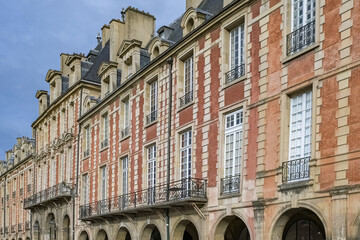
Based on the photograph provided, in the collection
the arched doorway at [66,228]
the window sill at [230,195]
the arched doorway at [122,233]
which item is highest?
the window sill at [230,195]

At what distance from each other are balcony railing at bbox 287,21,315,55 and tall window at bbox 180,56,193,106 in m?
5.43

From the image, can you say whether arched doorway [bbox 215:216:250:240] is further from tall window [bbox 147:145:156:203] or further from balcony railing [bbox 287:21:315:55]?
balcony railing [bbox 287:21:315:55]

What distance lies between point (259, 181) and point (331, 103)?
10.2ft

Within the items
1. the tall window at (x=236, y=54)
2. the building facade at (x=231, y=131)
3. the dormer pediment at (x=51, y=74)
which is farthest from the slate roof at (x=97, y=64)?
the tall window at (x=236, y=54)

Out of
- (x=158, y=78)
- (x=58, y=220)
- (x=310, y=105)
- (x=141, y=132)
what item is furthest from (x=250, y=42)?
(x=58, y=220)

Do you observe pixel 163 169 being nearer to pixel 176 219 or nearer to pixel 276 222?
pixel 176 219

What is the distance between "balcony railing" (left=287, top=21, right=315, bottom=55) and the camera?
42.1ft

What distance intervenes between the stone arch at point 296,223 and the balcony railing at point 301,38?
3918 mm

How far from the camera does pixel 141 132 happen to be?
70.9ft

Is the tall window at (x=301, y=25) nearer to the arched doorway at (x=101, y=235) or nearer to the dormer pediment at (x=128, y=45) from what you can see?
the dormer pediment at (x=128, y=45)

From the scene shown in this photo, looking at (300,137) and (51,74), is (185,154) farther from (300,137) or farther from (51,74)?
(51,74)

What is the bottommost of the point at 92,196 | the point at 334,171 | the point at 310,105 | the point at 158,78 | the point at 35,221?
the point at 35,221

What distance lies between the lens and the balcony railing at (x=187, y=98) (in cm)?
1817

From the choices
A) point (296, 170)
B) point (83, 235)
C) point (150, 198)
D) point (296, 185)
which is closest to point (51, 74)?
point (83, 235)
